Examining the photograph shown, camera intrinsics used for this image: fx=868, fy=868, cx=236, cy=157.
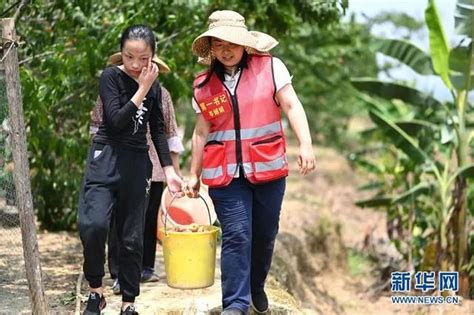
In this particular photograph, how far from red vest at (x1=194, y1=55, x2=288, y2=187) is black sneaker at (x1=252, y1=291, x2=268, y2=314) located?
33.2 inches

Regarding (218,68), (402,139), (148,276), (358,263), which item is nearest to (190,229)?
(148,276)

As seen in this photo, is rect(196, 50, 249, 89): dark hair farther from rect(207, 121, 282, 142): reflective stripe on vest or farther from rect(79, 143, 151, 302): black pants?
rect(79, 143, 151, 302): black pants

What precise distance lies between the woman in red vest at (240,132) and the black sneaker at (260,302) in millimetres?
365

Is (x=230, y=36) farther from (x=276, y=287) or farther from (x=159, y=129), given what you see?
(x=276, y=287)

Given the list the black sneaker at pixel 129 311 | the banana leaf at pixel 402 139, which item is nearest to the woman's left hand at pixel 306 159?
the black sneaker at pixel 129 311

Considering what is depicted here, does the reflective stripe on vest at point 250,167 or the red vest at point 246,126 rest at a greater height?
the red vest at point 246,126

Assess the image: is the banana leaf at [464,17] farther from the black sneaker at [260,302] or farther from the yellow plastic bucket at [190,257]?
the black sneaker at [260,302]

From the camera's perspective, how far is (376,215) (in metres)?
16.6

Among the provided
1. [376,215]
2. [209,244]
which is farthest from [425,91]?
[376,215]

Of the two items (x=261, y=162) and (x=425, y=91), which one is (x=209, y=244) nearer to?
(x=261, y=162)

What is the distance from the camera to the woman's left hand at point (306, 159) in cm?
465

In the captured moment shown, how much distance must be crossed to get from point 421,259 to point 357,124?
3124 cm

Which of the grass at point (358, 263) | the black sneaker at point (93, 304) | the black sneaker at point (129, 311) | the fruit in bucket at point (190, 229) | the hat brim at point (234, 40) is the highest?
the hat brim at point (234, 40)

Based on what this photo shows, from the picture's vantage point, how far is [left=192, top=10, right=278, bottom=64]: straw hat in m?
4.74
